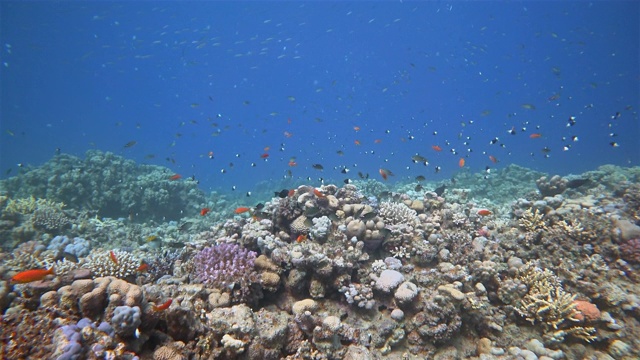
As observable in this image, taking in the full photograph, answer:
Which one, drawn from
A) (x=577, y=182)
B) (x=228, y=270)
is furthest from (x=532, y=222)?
(x=228, y=270)

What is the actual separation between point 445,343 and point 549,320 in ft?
8.32

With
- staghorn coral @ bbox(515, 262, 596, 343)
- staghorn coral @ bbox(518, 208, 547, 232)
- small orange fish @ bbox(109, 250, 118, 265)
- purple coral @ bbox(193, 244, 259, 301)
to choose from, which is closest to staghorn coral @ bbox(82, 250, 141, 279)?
small orange fish @ bbox(109, 250, 118, 265)

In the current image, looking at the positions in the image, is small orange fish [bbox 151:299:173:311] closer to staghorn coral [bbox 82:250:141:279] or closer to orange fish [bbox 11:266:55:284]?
orange fish [bbox 11:266:55:284]

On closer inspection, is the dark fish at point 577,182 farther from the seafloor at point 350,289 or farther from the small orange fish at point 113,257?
the small orange fish at point 113,257

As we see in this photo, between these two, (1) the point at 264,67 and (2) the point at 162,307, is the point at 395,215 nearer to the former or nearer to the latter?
(2) the point at 162,307

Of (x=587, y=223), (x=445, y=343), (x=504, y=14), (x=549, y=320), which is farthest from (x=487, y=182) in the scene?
(x=504, y=14)

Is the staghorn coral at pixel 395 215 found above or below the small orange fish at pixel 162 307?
above

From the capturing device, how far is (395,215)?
28.7 ft

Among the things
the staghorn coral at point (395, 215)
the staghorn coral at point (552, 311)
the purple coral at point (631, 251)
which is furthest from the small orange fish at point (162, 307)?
the purple coral at point (631, 251)

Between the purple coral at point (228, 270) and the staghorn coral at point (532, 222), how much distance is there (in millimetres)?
8465

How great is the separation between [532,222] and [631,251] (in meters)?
2.28

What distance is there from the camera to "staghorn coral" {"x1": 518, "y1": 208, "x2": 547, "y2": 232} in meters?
9.08

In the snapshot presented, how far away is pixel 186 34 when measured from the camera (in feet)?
337

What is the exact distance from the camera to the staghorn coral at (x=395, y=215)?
8.59 m
